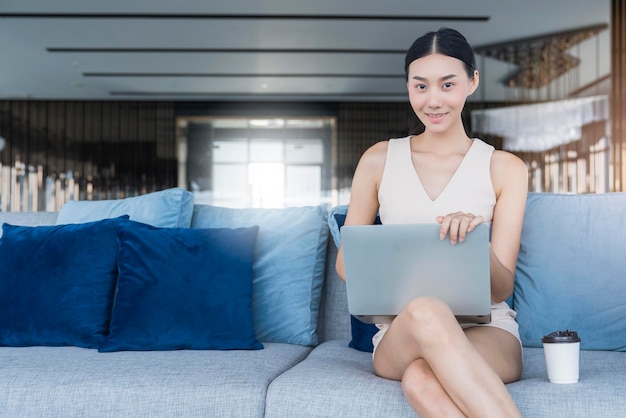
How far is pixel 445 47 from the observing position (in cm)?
173

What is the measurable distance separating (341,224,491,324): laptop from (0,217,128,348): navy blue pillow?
3.28 feet

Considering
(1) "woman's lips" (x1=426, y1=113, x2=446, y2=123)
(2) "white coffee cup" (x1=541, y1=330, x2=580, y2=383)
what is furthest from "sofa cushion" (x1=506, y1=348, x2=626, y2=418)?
(1) "woman's lips" (x1=426, y1=113, x2=446, y2=123)

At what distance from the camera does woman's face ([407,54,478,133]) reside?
173cm

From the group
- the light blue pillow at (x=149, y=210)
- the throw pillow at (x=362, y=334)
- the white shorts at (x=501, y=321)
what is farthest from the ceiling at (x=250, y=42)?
the white shorts at (x=501, y=321)

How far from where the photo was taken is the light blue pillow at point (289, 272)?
2.27 meters

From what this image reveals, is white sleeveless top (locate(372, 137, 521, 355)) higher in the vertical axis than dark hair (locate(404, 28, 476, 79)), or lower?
lower

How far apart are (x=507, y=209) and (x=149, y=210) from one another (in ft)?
4.04

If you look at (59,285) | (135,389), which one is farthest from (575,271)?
(59,285)

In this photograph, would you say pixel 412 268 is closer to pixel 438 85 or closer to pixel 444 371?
pixel 444 371

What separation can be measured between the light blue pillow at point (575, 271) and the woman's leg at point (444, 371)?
0.75 m

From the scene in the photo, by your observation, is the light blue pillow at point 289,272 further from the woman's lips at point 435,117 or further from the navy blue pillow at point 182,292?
the woman's lips at point 435,117

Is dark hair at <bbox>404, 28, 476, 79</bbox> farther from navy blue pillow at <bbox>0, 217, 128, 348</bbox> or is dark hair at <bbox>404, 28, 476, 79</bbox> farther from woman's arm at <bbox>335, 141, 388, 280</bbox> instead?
navy blue pillow at <bbox>0, 217, 128, 348</bbox>

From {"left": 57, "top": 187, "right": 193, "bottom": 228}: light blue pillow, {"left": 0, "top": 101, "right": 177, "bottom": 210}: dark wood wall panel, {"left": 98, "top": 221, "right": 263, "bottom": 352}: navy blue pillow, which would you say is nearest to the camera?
{"left": 98, "top": 221, "right": 263, "bottom": 352}: navy blue pillow

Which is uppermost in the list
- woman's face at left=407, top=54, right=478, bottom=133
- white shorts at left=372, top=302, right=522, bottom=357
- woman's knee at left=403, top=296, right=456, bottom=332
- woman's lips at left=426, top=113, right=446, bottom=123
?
woman's face at left=407, top=54, right=478, bottom=133
